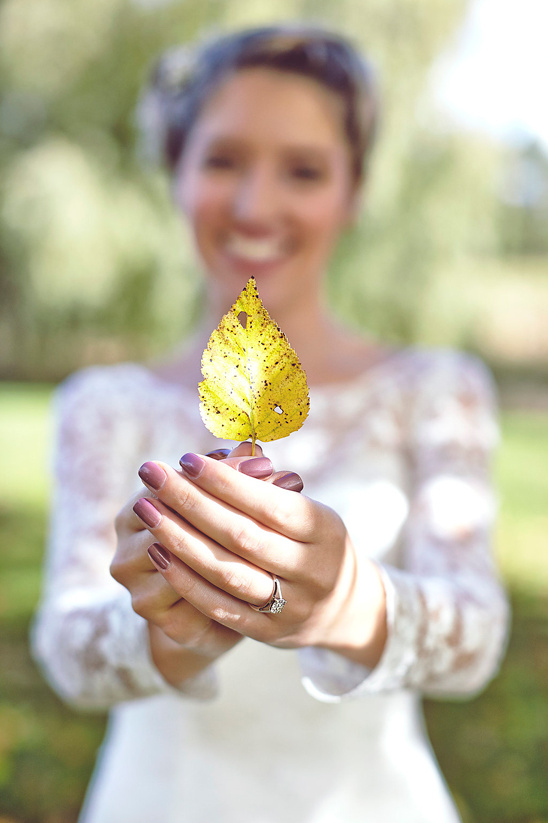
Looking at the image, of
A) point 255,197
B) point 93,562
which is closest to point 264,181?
point 255,197

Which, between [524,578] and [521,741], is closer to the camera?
[521,741]

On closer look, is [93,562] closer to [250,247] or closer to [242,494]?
[250,247]

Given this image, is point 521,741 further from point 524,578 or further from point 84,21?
point 84,21

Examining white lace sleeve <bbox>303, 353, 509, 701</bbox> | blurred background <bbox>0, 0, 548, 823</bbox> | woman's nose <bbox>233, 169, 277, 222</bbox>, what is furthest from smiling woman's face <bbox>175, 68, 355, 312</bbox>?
blurred background <bbox>0, 0, 548, 823</bbox>

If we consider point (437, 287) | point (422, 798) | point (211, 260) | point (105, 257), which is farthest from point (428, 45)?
point (422, 798)

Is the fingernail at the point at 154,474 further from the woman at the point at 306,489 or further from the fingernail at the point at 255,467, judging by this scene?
the woman at the point at 306,489

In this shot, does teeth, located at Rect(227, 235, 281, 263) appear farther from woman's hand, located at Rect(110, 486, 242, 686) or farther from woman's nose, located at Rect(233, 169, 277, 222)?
woman's hand, located at Rect(110, 486, 242, 686)
